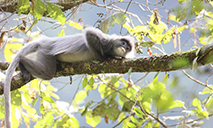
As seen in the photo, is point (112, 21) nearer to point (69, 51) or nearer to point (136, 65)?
point (69, 51)

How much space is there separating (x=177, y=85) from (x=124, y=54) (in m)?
3.26

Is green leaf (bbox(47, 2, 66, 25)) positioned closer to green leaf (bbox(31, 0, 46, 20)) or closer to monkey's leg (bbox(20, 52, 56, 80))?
green leaf (bbox(31, 0, 46, 20))

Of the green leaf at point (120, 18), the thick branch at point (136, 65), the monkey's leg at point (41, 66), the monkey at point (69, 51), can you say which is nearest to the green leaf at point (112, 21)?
the green leaf at point (120, 18)

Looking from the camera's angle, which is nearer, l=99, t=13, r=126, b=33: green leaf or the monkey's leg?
l=99, t=13, r=126, b=33: green leaf

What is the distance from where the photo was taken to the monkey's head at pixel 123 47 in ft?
11.8

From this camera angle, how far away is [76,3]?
139 inches

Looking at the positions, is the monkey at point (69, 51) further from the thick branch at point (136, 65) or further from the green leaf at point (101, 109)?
the green leaf at point (101, 109)

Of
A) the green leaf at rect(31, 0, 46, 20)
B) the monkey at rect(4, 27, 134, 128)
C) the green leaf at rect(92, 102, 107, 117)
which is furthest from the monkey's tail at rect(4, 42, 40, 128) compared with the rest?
the green leaf at rect(31, 0, 46, 20)

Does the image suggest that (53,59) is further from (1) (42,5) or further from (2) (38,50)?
(1) (42,5)

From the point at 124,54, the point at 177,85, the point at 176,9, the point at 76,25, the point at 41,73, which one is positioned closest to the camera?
the point at 177,85

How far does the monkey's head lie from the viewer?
3586 millimetres

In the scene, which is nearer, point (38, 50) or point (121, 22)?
point (121, 22)

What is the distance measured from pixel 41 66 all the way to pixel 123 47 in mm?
1179

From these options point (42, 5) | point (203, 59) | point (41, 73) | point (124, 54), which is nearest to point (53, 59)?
point (41, 73)
